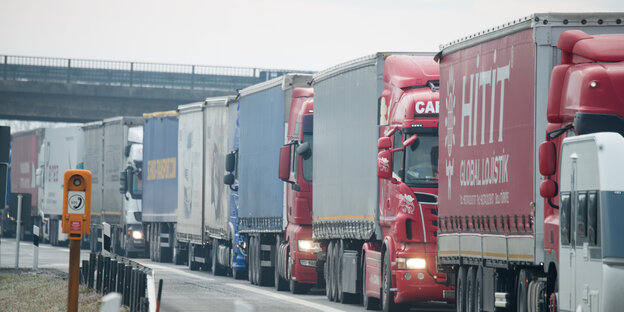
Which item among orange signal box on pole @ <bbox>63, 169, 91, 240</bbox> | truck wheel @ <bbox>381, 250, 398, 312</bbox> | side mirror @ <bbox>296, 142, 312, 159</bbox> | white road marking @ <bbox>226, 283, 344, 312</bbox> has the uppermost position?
side mirror @ <bbox>296, 142, 312, 159</bbox>

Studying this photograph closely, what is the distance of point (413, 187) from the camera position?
70.2ft

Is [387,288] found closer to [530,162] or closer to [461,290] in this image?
[461,290]

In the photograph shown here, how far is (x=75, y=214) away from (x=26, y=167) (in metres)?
49.3

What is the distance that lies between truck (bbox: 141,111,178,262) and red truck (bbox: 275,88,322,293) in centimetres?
1406

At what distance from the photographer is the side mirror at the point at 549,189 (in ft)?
49.7

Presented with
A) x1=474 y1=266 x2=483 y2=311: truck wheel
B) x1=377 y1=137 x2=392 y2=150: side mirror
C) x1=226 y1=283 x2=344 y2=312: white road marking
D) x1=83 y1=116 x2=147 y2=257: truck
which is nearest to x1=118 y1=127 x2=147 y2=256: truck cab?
x1=83 y1=116 x2=147 y2=257: truck

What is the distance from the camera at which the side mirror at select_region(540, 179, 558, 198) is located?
15141mm

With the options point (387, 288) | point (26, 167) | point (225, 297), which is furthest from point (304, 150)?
point (26, 167)

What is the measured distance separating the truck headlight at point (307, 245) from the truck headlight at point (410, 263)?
6347 millimetres

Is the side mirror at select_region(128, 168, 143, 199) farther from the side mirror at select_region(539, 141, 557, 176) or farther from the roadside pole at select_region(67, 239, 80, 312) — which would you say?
the side mirror at select_region(539, 141, 557, 176)

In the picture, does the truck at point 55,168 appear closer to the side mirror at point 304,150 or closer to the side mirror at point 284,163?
the side mirror at point 284,163

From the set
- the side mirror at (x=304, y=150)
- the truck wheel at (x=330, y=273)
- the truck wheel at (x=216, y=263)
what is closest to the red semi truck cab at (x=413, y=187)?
the truck wheel at (x=330, y=273)

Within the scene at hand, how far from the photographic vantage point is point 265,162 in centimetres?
3120

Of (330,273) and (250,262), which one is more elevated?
(250,262)
